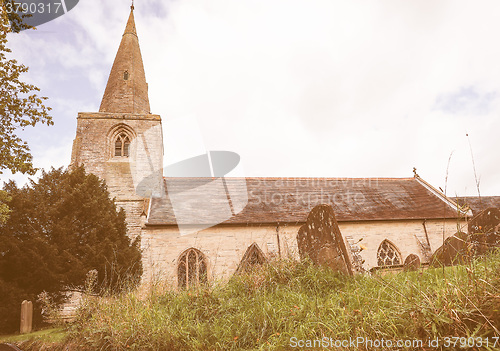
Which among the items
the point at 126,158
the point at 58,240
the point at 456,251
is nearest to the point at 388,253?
the point at 456,251

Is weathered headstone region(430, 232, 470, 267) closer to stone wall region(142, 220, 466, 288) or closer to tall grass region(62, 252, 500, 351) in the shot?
tall grass region(62, 252, 500, 351)

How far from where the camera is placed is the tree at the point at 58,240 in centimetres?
976

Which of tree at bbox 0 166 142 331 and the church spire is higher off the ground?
Answer: the church spire

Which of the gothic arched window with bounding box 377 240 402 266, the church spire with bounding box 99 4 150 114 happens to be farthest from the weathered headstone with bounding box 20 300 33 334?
the gothic arched window with bounding box 377 240 402 266

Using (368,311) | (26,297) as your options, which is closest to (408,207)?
(368,311)

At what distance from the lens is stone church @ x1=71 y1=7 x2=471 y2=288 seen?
1407 cm

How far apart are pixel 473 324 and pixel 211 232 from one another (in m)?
12.6

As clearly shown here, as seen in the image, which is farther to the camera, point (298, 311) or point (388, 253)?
point (388, 253)

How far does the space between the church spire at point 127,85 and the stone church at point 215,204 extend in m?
0.07

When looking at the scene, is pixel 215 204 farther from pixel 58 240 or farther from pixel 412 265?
pixel 412 265

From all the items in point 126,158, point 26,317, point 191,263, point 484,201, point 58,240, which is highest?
point 126,158

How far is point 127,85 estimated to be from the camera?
20.3 meters

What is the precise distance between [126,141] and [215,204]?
7.41 metres
